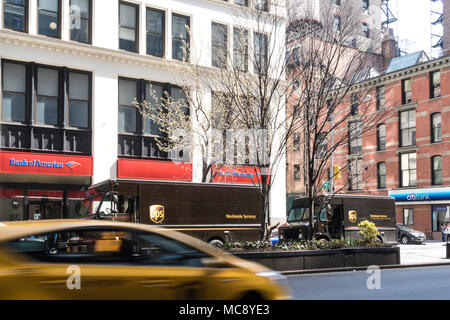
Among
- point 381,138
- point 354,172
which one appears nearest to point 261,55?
point 354,172

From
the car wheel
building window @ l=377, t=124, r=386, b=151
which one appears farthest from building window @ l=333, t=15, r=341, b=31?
building window @ l=377, t=124, r=386, b=151

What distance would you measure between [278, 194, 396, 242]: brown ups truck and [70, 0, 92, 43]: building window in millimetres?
13233

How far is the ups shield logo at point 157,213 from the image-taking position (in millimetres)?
19484

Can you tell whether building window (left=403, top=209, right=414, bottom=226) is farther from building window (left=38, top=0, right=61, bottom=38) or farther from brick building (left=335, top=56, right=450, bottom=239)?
building window (left=38, top=0, right=61, bottom=38)

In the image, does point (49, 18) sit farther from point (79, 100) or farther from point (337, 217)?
point (337, 217)

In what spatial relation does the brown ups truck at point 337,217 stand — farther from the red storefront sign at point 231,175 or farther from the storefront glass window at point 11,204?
the storefront glass window at point 11,204

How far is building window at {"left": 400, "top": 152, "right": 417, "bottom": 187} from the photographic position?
4564cm

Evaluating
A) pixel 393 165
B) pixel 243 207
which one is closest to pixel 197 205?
pixel 243 207

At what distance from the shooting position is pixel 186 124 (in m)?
24.9

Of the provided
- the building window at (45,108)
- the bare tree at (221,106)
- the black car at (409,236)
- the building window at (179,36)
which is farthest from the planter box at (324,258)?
the black car at (409,236)

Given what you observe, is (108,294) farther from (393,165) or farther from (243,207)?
(393,165)

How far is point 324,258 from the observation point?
1666cm

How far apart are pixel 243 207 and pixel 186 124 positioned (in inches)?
208

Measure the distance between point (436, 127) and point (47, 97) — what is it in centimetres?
3208
